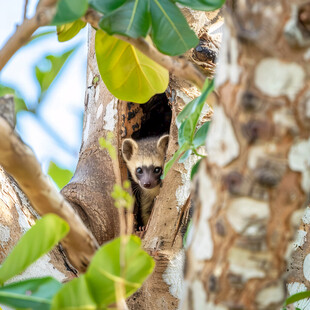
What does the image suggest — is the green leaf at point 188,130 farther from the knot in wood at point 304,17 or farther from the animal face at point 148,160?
the animal face at point 148,160

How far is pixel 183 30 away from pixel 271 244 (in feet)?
3.08

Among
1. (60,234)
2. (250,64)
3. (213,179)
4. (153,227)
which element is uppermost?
(250,64)

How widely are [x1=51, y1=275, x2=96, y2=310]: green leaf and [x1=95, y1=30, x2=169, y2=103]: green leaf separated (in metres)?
1.18

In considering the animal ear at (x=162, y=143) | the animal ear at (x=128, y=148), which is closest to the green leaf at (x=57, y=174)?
the animal ear at (x=128, y=148)

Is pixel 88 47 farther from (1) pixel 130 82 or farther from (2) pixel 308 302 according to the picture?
(2) pixel 308 302

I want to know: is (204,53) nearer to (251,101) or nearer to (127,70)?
(127,70)

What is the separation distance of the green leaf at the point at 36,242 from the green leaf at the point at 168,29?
2.44ft

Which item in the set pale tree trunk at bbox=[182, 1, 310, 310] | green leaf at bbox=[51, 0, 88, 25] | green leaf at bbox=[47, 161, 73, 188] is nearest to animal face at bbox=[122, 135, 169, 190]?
green leaf at bbox=[47, 161, 73, 188]

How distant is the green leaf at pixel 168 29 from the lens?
5.31 feet

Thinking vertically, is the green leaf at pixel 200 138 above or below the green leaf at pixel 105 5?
below

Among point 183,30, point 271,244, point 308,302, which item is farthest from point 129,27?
point 308,302

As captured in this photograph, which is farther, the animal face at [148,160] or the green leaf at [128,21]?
the animal face at [148,160]

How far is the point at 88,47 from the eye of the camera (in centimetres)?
377

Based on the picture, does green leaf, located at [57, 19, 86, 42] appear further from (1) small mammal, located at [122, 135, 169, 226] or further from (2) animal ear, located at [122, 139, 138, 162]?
(1) small mammal, located at [122, 135, 169, 226]
